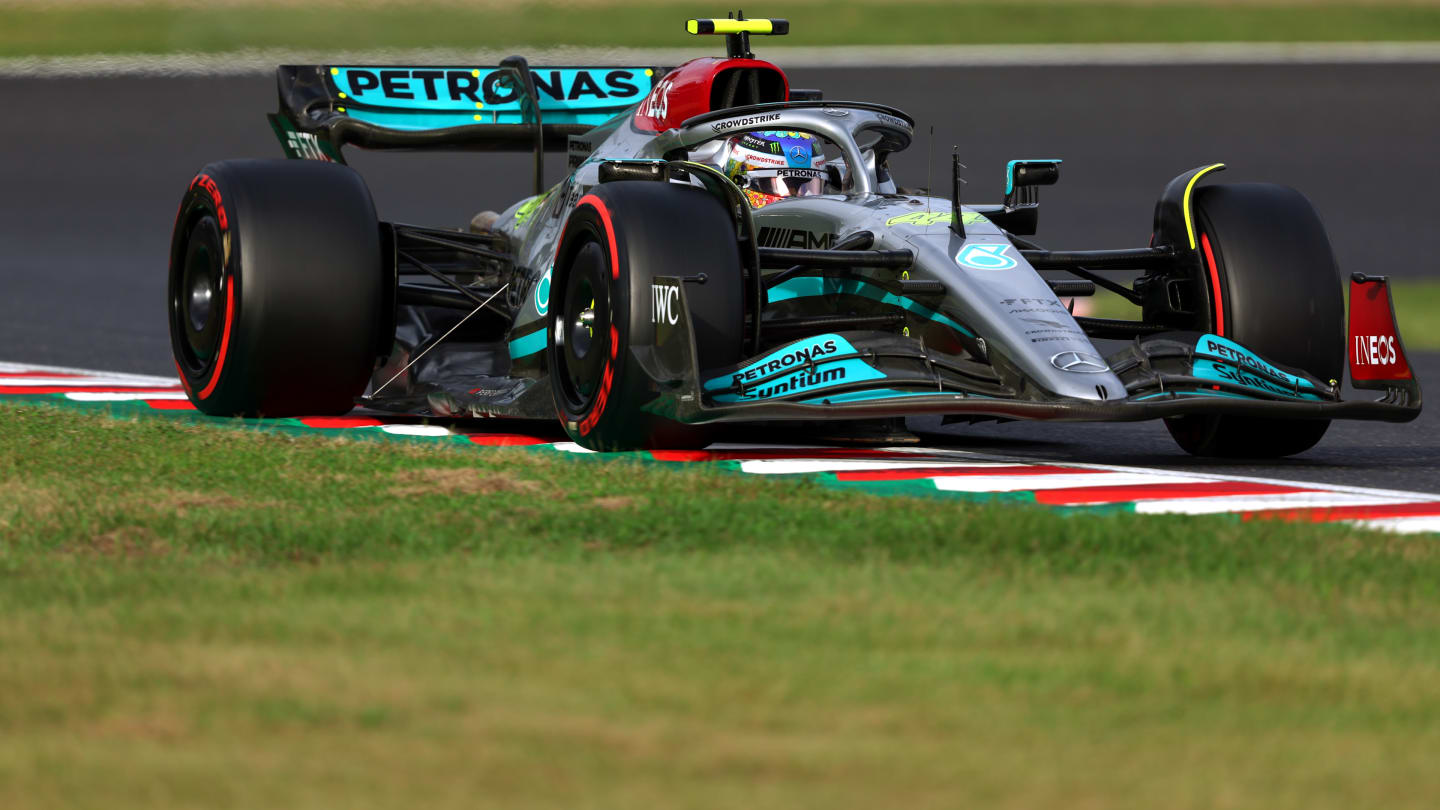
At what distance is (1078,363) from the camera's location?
23.6 ft

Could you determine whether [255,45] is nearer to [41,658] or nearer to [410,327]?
[410,327]

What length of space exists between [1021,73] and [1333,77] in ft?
14.7

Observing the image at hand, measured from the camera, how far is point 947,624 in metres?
4.66

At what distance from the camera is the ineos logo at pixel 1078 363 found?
7.16 metres

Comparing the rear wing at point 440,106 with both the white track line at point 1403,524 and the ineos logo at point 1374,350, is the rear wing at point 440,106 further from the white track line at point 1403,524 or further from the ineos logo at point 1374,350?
the white track line at point 1403,524

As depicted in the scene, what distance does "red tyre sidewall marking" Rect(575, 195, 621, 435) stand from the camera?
24.5 ft

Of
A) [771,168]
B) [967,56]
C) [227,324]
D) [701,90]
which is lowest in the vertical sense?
[227,324]

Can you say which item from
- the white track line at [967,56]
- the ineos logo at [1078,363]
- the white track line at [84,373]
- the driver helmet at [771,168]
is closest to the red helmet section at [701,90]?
the driver helmet at [771,168]

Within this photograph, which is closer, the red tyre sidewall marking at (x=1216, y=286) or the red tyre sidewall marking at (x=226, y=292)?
the red tyre sidewall marking at (x=1216, y=286)

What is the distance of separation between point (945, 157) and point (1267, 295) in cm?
1889

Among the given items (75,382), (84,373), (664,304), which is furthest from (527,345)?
(84,373)

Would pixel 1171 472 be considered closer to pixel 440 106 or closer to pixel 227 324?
pixel 227 324

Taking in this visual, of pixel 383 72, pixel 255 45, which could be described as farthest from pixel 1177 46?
pixel 383 72

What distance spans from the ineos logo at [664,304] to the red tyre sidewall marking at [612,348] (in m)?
0.16
